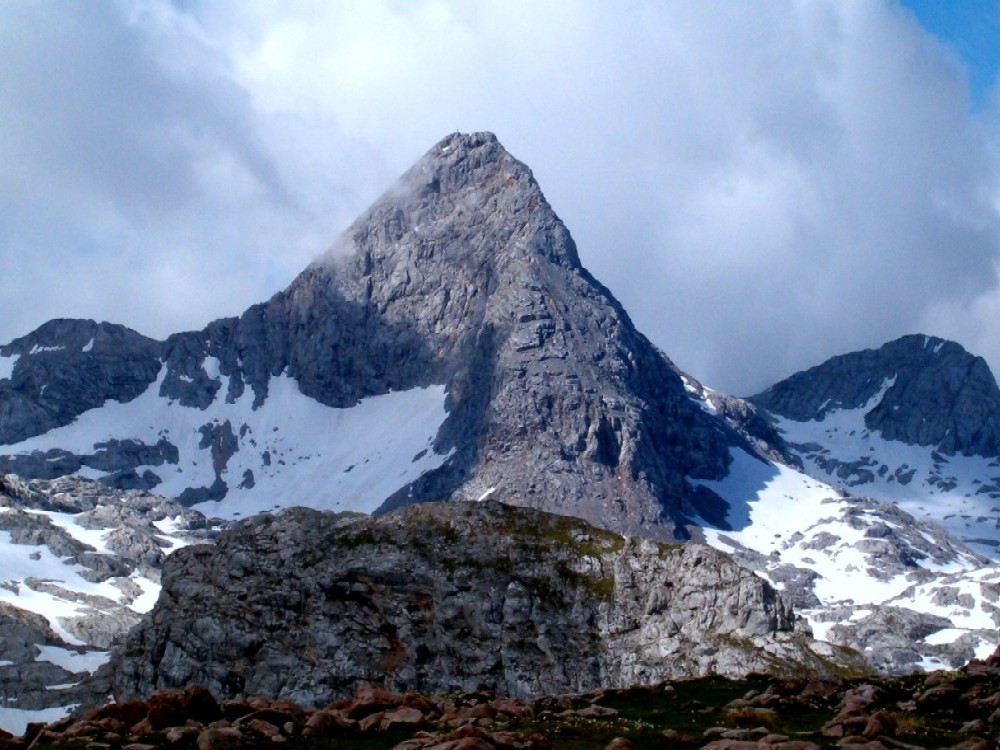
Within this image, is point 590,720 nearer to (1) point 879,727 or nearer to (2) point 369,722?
(2) point 369,722

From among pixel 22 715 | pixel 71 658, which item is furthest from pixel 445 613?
pixel 71 658

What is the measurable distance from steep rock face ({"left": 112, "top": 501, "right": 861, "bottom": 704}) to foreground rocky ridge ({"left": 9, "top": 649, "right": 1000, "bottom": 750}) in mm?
26294

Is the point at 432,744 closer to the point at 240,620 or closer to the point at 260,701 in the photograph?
the point at 260,701

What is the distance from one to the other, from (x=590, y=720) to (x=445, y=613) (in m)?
36.9

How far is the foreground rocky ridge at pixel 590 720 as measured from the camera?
3634 centimetres

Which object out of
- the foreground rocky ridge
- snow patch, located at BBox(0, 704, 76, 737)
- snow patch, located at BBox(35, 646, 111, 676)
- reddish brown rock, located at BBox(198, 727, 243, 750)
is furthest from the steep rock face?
snow patch, located at BBox(35, 646, 111, 676)

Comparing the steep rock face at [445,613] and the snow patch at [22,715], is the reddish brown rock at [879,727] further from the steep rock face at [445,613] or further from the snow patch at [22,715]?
the snow patch at [22,715]

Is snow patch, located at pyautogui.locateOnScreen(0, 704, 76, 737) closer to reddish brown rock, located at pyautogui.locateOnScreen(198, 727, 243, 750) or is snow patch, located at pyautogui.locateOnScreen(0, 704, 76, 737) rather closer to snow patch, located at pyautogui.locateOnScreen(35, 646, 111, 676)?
snow patch, located at pyautogui.locateOnScreen(35, 646, 111, 676)

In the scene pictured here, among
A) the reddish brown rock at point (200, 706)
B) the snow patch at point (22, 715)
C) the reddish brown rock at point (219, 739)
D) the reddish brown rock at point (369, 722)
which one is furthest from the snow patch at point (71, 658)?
the reddish brown rock at point (219, 739)

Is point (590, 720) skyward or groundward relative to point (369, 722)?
skyward

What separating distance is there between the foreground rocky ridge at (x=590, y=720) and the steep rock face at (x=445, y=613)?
1035 inches

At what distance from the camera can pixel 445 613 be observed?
79.7 metres

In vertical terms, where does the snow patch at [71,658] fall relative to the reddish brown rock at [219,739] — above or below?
above

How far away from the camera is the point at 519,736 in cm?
3622
